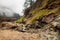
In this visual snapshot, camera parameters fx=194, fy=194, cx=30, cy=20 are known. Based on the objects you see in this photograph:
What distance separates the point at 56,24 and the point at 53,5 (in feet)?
69.3

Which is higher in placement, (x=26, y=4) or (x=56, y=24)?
(x=56, y=24)

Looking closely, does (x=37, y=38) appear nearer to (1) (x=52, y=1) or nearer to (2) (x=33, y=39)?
(2) (x=33, y=39)

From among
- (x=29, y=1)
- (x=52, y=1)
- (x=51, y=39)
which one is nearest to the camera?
(x=51, y=39)

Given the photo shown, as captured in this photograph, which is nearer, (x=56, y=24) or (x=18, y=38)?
(x=18, y=38)

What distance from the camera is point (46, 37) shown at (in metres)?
26.2

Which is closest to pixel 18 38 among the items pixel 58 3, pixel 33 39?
pixel 33 39

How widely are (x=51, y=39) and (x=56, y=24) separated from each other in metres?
3.73

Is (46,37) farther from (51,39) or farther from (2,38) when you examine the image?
(2,38)

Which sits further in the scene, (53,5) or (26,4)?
(26,4)

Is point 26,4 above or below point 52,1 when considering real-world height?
below

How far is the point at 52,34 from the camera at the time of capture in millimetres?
27188

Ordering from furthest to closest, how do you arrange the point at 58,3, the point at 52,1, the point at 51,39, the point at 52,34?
the point at 52,1
the point at 58,3
the point at 52,34
the point at 51,39

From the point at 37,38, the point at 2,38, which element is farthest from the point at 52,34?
the point at 2,38

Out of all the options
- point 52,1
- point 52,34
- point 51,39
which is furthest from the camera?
point 52,1
